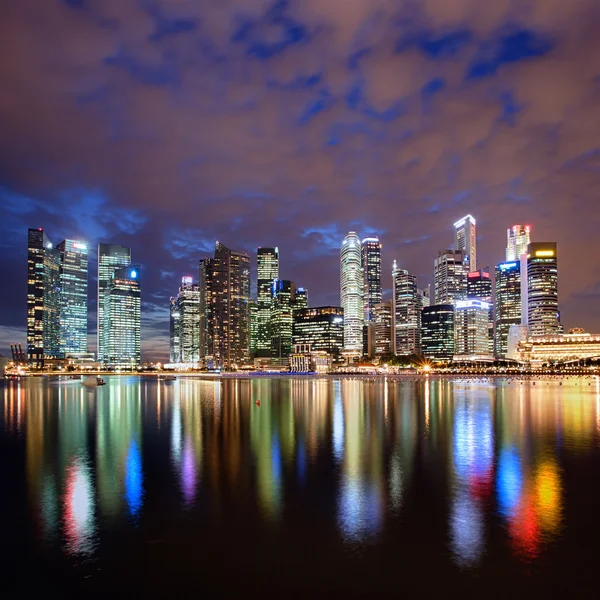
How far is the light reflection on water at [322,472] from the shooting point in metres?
18.8

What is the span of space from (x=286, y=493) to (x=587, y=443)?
24909 millimetres

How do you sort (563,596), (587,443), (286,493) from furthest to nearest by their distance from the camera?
(587,443) < (286,493) < (563,596)

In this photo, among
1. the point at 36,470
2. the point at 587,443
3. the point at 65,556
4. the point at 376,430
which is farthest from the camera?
the point at 376,430

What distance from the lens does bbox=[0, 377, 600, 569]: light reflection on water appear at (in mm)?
18750

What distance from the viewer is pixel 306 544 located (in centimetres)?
1681

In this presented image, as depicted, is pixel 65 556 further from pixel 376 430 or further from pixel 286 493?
pixel 376 430

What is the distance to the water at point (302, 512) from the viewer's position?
14.5 metres

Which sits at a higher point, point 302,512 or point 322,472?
point 302,512

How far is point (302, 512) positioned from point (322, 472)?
6.80 meters

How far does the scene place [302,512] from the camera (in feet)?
66.3

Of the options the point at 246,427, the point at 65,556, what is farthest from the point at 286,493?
the point at 246,427

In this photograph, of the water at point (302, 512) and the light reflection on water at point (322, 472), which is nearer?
the water at point (302, 512)

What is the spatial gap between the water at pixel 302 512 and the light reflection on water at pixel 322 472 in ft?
0.41

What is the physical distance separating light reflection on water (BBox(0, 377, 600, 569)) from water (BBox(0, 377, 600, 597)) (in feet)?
0.41
